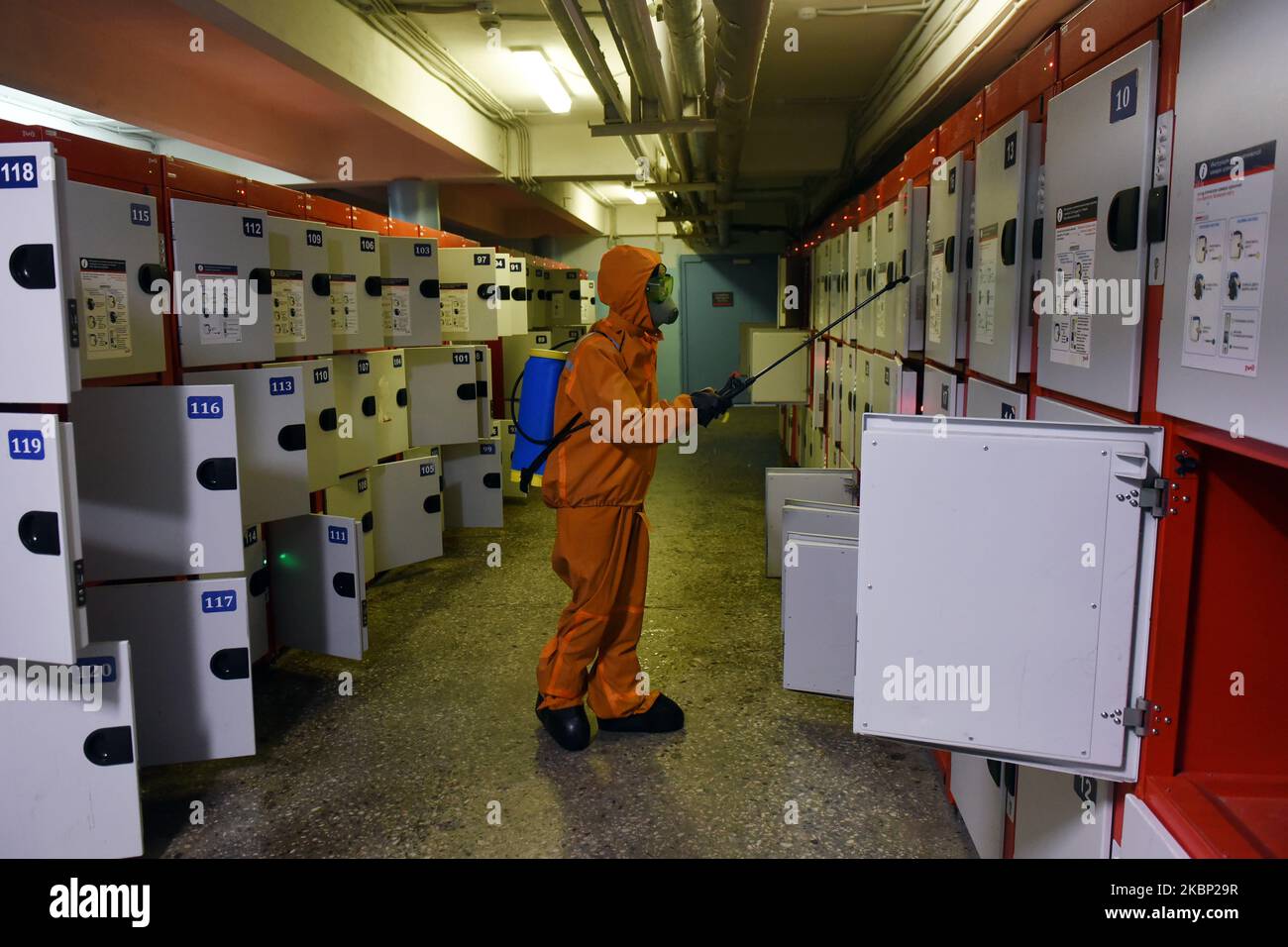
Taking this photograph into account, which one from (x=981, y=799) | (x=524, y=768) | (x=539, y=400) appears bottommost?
(x=524, y=768)

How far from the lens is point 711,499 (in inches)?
266

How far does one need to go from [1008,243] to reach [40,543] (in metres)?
2.34

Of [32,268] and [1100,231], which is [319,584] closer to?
[32,268]

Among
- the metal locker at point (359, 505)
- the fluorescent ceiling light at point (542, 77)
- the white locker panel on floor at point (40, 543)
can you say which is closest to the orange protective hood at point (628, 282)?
the white locker panel on floor at point (40, 543)

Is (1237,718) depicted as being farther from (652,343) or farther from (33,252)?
(33,252)

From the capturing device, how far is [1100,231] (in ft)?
5.22

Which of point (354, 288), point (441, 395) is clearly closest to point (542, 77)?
point (441, 395)

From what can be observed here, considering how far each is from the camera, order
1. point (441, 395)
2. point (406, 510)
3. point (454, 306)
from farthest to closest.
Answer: point (454, 306), point (441, 395), point (406, 510)

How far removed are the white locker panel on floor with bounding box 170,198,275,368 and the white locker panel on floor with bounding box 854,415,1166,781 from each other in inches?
90.0

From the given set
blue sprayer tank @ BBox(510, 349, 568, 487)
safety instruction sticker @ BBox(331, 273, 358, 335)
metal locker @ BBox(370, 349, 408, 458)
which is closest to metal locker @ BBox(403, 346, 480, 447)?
metal locker @ BBox(370, 349, 408, 458)

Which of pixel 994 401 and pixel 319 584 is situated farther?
pixel 319 584

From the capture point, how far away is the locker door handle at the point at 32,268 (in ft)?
6.23

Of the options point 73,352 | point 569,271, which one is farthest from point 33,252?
point 569,271

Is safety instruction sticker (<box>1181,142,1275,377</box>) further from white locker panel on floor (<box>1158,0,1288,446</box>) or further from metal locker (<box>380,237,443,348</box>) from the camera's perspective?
metal locker (<box>380,237,443,348</box>)
